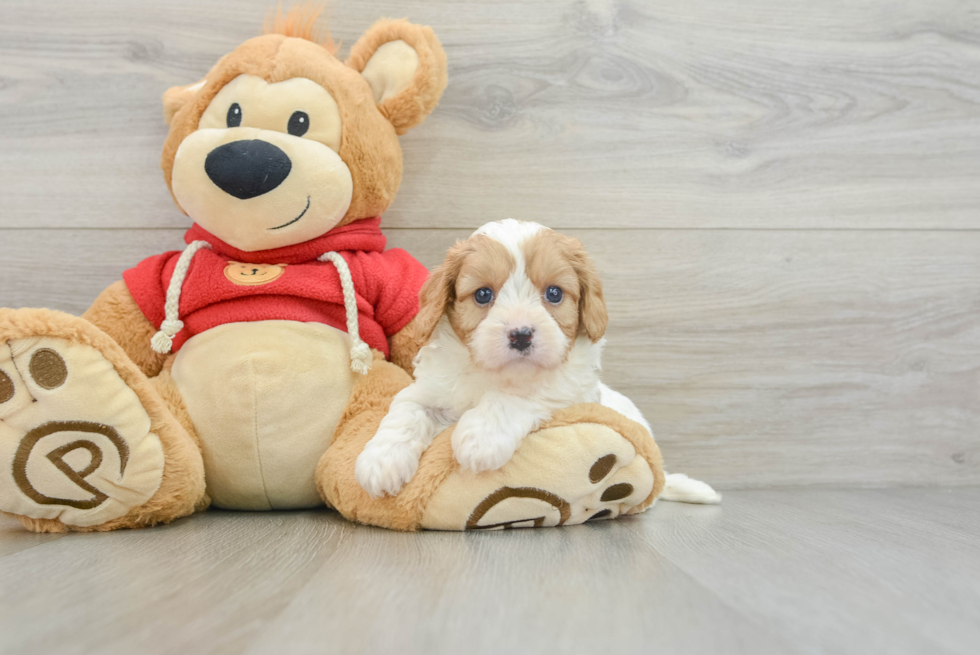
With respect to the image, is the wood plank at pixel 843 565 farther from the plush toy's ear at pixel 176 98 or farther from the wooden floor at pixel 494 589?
the plush toy's ear at pixel 176 98

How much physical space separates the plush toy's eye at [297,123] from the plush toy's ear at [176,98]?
0.77 feet

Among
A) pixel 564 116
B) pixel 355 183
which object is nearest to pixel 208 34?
pixel 355 183

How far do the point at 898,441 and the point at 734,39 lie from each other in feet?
3.23

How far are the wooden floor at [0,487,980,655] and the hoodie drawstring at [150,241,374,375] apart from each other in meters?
0.28

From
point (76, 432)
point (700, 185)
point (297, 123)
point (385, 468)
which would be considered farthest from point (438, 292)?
point (700, 185)

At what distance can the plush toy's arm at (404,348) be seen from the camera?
1.28m

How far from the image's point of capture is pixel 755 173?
5.07 feet

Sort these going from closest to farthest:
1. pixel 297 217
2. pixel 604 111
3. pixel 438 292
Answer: pixel 438 292 < pixel 297 217 < pixel 604 111

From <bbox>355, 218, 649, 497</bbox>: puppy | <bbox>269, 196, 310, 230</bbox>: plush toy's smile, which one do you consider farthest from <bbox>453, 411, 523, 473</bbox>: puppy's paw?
<bbox>269, 196, 310, 230</bbox>: plush toy's smile

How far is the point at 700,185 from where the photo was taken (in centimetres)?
154

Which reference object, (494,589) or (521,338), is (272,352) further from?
(494,589)

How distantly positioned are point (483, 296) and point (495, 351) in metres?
0.11

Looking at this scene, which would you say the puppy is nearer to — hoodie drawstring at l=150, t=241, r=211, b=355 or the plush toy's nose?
the plush toy's nose

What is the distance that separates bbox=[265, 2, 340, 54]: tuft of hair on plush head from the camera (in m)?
1.32
